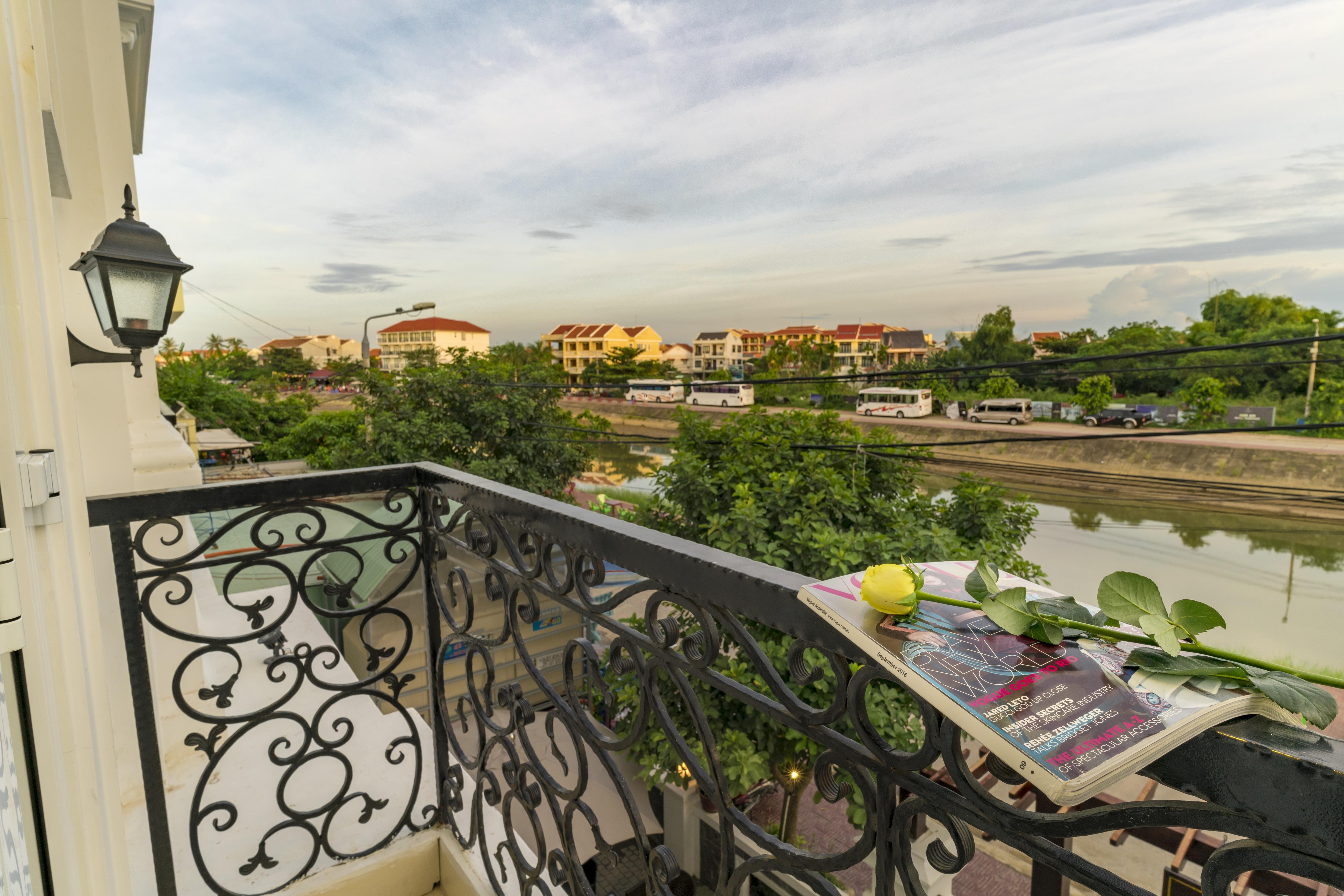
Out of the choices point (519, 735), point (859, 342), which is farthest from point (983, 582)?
point (859, 342)

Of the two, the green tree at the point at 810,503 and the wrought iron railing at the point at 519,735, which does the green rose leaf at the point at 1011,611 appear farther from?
the green tree at the point at 810,503

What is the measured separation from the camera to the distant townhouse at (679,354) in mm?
52750

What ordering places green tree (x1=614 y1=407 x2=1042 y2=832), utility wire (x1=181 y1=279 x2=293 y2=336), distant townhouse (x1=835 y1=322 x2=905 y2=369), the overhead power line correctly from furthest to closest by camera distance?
distant townhouse (x1=835 y1=322 x2=905 y2=369), utility wire (x1=181 y1=279 x2=293 y2=336), green tree (x1=614 y1=407 x2=1042 y2=832), the overhead power line

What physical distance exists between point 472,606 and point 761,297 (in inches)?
1399

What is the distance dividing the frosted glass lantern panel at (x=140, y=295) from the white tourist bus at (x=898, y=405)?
1701cm

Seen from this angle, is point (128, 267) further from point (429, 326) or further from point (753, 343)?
point (429, 326)

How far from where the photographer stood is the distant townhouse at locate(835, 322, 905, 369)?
124 feet

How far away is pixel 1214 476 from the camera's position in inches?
617

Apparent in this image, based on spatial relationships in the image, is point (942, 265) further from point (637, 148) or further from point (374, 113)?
point (374, 113)

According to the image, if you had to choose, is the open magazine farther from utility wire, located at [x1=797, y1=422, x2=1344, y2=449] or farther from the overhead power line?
utility wire, located at [x1=797, y1=422, x2=1344, y2=449]

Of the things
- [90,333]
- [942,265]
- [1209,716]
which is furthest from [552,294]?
[1209,716]

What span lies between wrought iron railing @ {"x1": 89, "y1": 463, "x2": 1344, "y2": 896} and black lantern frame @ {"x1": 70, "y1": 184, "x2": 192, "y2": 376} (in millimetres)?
715

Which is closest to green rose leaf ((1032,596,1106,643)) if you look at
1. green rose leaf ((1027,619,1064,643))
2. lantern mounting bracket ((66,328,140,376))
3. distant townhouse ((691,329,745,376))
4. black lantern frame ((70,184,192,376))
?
Result: green rose leaf ((1027,619,1064,643))

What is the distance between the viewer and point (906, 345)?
3994cm
